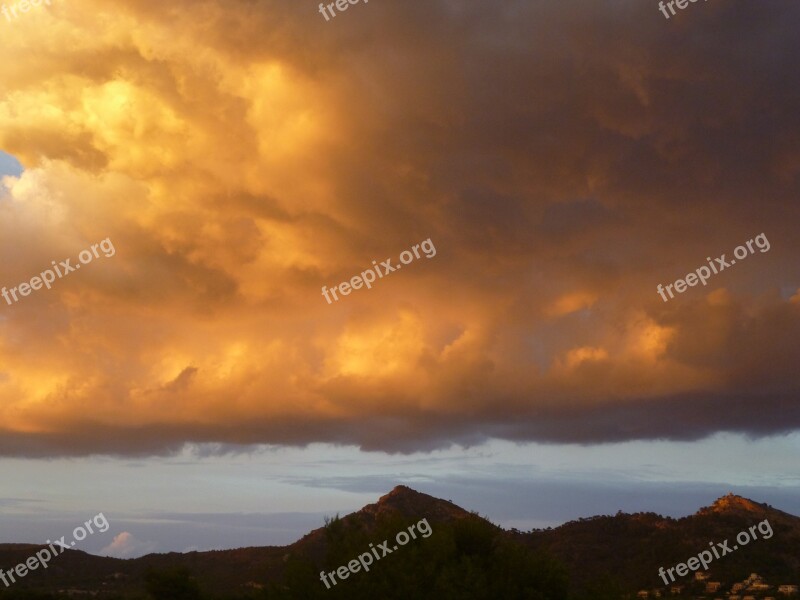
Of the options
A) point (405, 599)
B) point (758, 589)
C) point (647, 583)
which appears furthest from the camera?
point (647, 583)

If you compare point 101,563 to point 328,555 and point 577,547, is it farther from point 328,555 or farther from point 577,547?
point 328,555

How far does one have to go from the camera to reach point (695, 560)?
118688mm

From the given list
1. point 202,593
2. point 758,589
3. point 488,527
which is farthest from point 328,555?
point 758,589

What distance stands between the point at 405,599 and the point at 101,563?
352 ft

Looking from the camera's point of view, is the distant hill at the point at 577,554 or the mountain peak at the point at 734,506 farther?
the mountain peak at the point at 734,506

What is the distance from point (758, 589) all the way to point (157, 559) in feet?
291

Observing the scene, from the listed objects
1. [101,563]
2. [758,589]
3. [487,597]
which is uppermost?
[101,563]

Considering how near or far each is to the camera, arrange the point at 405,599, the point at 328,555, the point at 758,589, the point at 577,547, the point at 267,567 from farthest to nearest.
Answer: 1. the point at 577,547
2. the point at 267,567
3. the point at 758,589
4. the point at 328,555
5. the point at 405,599

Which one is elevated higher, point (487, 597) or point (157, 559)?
point (157, 559)

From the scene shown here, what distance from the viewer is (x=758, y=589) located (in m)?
95.6

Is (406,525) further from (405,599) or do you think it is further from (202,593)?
(202,593)

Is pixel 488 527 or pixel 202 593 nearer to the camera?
pixel 488 527

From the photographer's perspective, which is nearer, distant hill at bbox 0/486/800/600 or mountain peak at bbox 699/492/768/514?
distant hill at bbox 0/486/800/600

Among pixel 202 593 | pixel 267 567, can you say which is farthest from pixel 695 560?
pixel 202 593
